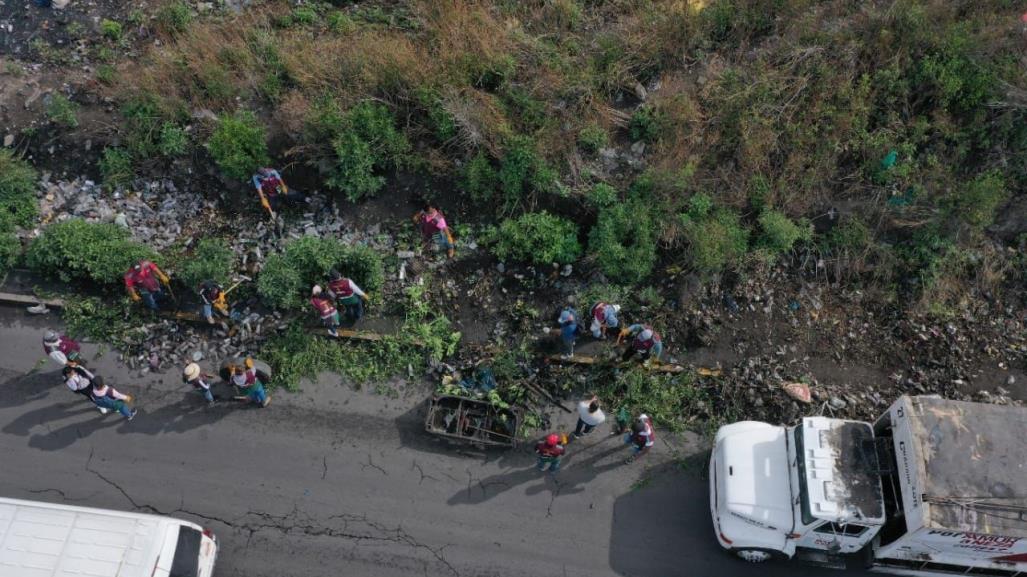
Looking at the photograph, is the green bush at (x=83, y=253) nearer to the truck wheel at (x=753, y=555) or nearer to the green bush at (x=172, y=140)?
the green bush at (x=172, y=140)

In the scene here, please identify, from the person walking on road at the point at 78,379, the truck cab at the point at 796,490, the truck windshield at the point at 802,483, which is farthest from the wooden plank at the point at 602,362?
the person walking on road at the point at 78,379

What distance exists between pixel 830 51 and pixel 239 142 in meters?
11.2

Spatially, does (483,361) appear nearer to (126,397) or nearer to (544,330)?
(544,330)

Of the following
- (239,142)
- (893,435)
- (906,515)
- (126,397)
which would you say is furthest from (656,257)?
(126,397)

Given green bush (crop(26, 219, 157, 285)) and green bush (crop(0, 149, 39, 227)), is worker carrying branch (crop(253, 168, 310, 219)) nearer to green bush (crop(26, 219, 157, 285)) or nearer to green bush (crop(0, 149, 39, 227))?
green bush (crop(26, 219, 157, 285))

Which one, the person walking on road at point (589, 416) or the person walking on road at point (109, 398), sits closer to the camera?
the person walking on road at point (589, 416)

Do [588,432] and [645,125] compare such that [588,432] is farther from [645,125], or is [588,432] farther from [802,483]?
[645,125]

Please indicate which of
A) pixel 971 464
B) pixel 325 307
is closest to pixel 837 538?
pixel 971 464

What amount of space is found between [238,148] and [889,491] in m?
11.7

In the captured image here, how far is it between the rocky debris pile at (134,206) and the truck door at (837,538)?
37.8ft

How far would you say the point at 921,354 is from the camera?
1018cm

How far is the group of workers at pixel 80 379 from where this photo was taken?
8.93 m

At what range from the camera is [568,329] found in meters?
9.66

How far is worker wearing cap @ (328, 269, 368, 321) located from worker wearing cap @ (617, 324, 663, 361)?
4426 millimetres
